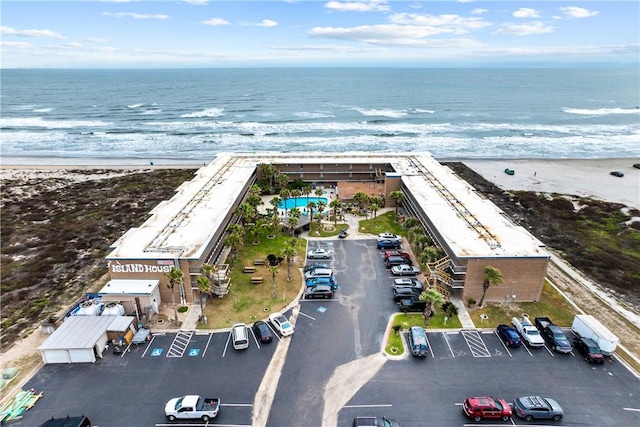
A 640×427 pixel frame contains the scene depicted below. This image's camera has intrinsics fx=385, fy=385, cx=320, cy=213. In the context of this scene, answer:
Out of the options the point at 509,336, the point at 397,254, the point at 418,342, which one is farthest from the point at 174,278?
the point at 509,336

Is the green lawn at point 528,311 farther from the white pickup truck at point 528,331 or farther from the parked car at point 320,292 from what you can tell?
the parked car at point 320,292

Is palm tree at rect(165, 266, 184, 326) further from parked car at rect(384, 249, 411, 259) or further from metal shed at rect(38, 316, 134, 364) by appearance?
parked car at rect(384, 249, 411, 259)

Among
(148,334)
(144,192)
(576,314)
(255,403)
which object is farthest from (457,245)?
(144,192)

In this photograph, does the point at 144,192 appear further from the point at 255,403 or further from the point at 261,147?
the point at 255,403

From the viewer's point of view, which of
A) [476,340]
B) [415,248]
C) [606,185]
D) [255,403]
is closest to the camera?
[255,403]

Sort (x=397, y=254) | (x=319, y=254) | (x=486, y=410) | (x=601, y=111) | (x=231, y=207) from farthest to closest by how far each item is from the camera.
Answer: (x=601, y=111) → (x=231, y=207) → (x=319, y=254) → (x=397, y=254) → (x=486, y=410)

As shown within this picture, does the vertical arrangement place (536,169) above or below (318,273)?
above

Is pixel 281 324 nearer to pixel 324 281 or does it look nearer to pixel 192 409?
pixel 324 281
